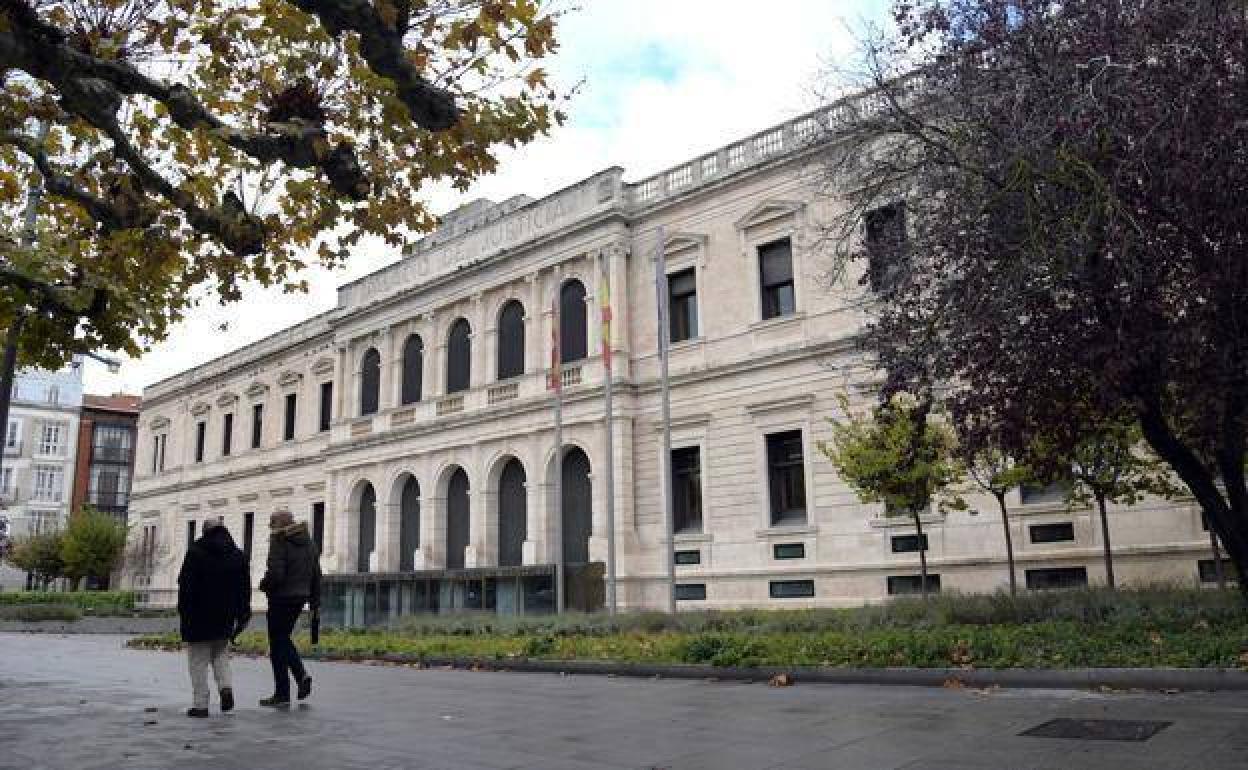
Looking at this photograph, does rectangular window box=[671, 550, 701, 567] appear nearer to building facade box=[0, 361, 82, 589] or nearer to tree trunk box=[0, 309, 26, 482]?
tree trunk box=[0, 309, 26, 482]

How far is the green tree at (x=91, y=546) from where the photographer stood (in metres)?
46.3

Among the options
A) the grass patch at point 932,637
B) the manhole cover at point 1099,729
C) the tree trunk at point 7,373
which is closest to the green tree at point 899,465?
the grass patch at point 932,637

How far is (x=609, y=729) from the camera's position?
805 centimetres

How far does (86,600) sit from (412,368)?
18.0 m

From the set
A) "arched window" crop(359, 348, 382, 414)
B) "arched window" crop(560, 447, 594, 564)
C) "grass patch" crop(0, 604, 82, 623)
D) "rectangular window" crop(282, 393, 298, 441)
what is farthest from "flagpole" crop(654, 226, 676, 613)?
"grass patch" crop(0, 604, 82, 623)

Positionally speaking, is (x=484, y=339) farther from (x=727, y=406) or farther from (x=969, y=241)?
(x=969, y=241)

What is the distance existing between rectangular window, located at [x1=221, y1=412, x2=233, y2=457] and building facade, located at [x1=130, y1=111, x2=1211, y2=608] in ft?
30.8

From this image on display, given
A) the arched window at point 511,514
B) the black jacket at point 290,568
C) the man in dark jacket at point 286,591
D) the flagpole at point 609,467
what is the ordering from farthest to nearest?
the arched window at point 511,514
the flagpole at point 609,467
the black jacket at point 290,568
the man in dark jacket at point 286,591

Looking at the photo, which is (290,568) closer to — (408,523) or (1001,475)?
(1001,475)

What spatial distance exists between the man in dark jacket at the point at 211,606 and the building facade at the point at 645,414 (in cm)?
1123

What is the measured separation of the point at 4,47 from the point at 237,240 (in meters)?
2.48

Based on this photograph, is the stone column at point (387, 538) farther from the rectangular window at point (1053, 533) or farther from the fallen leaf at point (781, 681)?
the fallen leaf at point (781, 681)

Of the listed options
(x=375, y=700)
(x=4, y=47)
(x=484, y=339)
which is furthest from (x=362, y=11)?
(x=484, y=339)

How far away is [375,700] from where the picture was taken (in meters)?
10.4
